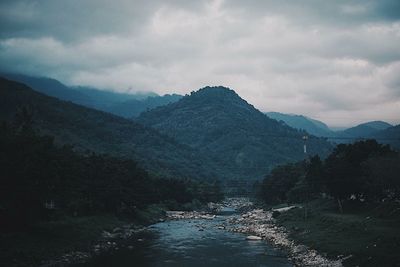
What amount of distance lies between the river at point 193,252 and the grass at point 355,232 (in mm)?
6784

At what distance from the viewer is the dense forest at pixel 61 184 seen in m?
54.2

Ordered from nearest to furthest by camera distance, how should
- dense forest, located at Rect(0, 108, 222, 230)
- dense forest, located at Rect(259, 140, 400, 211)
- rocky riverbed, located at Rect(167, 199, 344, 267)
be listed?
1. rocky riverbed, located at Rect(167, 199, 344, 267)
2. dense forest, located at Rect(0, 108, 222, 230)
3. dense forest, located at Rect(259, 140, 400, 211)

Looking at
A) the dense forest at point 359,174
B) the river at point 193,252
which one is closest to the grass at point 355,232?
the dense forest at point 359,174

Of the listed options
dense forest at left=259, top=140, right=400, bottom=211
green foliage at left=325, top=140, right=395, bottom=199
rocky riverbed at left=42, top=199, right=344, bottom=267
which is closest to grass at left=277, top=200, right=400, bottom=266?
rocky riverbed at left=42, top=199, right=344, bottom=267

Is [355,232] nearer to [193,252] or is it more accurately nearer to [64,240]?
[193,252]

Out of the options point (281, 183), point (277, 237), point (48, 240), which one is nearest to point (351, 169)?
point (277, 237)

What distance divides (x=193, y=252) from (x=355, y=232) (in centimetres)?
2278

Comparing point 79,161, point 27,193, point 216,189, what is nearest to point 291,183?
point 216,189

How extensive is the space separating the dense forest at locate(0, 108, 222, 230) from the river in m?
12.2

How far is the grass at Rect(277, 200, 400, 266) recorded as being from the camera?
41906 millimetres

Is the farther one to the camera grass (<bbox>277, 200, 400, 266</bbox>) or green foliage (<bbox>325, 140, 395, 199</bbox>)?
green foliage (<bbox>325, 140, 395, 199</bbox>)

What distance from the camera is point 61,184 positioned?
61.4 m

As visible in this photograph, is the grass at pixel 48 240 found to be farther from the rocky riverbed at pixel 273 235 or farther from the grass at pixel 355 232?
the grass at pixel 355 232

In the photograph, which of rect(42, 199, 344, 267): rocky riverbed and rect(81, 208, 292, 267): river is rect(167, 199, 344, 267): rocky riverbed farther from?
rect(81, 208, 292, 267): river
